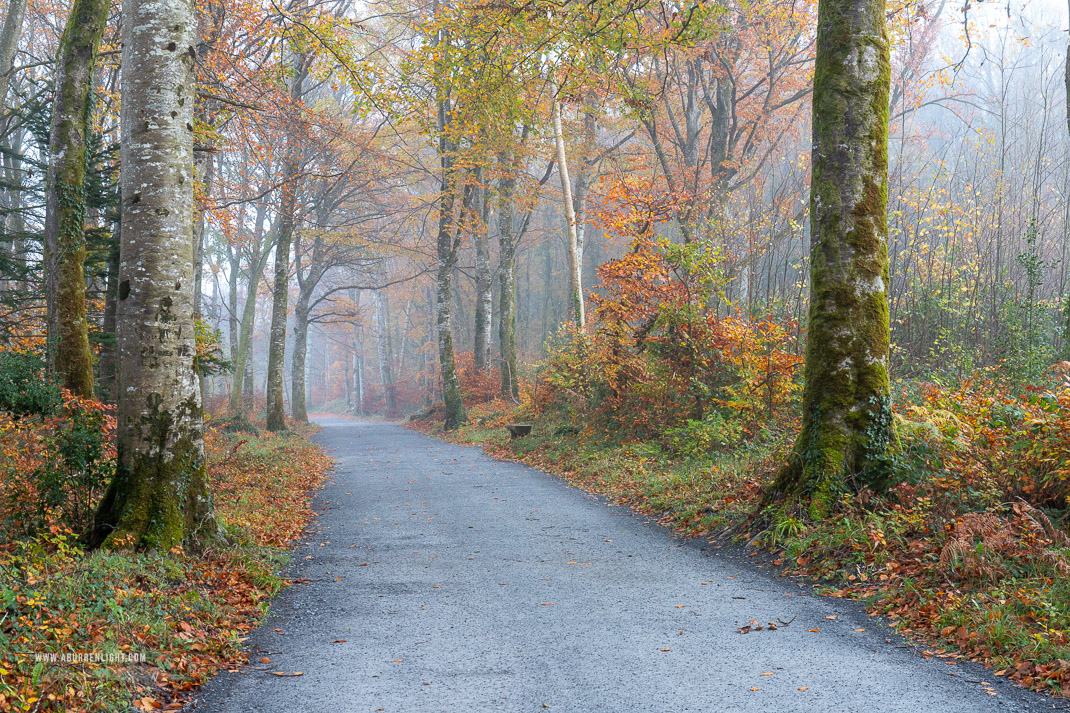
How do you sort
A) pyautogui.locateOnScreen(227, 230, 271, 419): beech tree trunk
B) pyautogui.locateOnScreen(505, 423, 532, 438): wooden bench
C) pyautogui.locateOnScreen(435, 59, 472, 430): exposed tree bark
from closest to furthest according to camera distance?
pyautogui.locateOnScreen(505, 423, 532, 438): wooden bench → pyautogui.locateOnScreen(435, 59, 472, 430): exposed tree bark → pyautogui.locateOnScreen(227, 230, 271, 419): beech tree trunk

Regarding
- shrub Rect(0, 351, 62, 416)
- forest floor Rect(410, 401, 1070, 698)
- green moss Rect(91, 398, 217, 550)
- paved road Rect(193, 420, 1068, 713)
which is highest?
shrub Rect(0, 351, 62, 416)

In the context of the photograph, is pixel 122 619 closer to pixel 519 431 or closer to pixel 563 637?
pixel 563 637

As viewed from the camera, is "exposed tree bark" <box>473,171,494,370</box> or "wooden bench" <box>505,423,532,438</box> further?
"exposed tree bark" <box>473,171,494,370</box>

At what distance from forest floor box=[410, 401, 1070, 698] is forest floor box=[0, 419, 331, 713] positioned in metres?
4.27

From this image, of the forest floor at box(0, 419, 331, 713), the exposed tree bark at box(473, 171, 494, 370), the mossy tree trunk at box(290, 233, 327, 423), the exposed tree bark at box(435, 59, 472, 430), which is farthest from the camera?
the mossy tree trunk at box(290, 233, 327, 423)

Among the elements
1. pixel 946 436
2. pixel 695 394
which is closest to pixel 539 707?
pixel 946 436

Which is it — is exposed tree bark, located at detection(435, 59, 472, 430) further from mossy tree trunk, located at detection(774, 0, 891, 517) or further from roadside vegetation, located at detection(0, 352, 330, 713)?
mossy tree trunk, located at detection(774, 0, 891, 517)

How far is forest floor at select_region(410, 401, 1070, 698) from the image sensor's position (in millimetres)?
3861

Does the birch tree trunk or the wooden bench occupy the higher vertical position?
the birch tree trunk

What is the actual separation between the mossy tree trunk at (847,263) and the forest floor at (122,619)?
5.11 m

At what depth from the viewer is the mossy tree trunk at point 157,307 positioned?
5641 mm

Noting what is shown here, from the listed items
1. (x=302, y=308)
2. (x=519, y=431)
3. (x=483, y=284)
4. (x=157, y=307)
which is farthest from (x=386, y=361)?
(x=157, y=307)

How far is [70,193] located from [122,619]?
722 centimetres

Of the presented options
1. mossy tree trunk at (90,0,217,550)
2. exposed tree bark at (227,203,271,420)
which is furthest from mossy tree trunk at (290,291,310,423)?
mossy tree trunk at (90,0,217,550)
